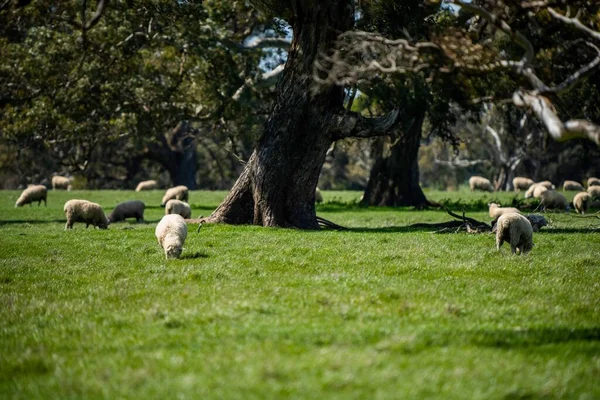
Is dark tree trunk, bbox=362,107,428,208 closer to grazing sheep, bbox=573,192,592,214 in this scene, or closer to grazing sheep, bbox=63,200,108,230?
grazing sheep, bbox=573,192,592,214

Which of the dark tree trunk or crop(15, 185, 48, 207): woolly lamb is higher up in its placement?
the dark tree trunk

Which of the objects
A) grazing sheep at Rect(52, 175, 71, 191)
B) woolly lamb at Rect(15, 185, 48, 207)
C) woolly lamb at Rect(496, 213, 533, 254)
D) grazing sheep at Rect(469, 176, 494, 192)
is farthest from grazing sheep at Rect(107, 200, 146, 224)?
grazing sheep at Rect(52, 175, 71, 191)

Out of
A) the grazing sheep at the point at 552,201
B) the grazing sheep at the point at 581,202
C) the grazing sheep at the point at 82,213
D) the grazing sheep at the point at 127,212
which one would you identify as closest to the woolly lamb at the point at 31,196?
the grazing sheep at the point at 127,212

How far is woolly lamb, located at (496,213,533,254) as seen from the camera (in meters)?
16.2

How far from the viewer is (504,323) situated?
9.69 m

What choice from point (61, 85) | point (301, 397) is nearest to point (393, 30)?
point (61, 85)

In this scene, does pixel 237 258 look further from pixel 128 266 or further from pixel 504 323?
pixel 504 323

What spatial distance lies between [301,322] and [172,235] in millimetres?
7577

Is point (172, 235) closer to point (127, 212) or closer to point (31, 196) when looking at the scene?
point (127, 212)

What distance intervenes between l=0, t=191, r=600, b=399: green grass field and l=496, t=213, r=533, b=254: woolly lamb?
43cm

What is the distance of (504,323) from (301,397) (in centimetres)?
412

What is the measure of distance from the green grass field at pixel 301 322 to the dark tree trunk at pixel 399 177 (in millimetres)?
20811

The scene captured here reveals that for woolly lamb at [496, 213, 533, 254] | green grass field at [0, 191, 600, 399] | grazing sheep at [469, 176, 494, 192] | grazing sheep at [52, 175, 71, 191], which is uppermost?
grazing sheep at [469, 176, 494, 192]

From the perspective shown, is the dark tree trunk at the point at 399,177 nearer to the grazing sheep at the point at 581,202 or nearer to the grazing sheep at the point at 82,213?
the grazing sheep at the point at 581,202
